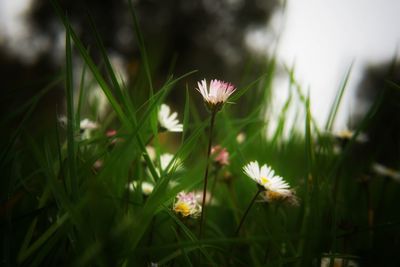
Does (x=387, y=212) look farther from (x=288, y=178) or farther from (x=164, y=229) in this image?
(x=164, y=229)

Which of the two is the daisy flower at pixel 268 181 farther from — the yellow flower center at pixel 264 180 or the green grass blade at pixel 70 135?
the green grass blade at pixel 70 135

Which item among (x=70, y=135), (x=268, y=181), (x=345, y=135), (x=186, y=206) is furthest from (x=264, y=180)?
(x=345, y=135)

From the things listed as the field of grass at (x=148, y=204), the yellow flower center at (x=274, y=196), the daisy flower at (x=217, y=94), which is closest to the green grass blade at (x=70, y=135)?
the field of grass at (x=148, y=204)

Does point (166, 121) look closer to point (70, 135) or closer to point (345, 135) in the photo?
point (70, 135)

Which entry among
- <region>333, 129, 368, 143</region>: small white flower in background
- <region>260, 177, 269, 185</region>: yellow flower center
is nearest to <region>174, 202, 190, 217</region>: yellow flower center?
<region>260, 177, 269, 185</region>: yellow flower center

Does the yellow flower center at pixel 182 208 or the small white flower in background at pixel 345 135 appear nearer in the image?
the yellow flower center at pixel 182 208

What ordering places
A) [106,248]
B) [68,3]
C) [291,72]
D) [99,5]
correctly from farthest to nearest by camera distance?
[99,5]
[68,3]
[291,72]
[106,248]

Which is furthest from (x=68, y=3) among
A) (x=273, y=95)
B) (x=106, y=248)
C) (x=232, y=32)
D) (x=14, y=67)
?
(x=106, y=248)
